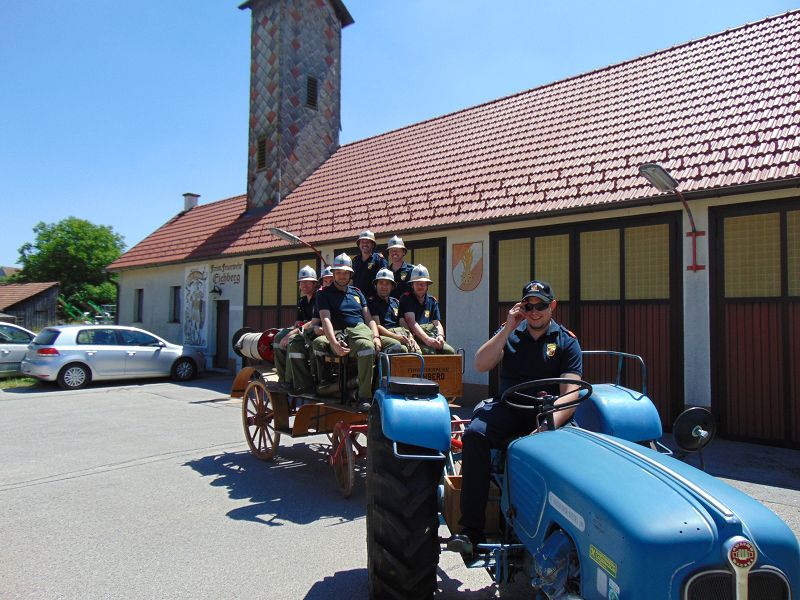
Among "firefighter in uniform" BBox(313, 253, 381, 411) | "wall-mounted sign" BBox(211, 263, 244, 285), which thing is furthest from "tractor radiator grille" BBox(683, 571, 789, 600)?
"wall-mounted sign" BBox(211, 263, 244, 285)

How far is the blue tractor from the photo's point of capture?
1783mm

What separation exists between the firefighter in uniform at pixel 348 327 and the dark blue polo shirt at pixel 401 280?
60 centimetres

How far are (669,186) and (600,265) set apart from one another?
1972 millimetres

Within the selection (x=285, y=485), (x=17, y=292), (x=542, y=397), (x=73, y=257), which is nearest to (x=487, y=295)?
(x=285, y=485)

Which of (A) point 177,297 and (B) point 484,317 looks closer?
(B) point 484,317

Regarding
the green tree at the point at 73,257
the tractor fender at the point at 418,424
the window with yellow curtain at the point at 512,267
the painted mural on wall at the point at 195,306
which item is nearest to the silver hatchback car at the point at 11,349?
the painted mural on wall at the point at 195,306

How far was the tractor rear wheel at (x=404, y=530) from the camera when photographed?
10.3 ft

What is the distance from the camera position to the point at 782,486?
595 centimetres

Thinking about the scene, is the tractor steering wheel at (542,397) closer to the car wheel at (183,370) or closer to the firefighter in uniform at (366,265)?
the firefighter in uniform at (366,265)

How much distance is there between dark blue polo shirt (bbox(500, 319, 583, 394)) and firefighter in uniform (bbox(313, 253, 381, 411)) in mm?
2194

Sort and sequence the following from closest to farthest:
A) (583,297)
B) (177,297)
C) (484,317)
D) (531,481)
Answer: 1. (531,481)
2. (583,297)
3. (484,317)
4. (177,297)

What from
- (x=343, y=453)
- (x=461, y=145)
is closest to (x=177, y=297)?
(x=461, y=145)

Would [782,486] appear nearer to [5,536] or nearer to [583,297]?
[583,297]

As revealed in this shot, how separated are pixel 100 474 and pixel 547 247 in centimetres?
746
